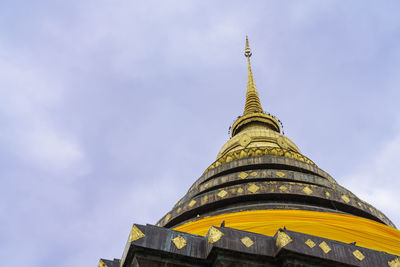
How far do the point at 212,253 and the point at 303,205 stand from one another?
7132mm

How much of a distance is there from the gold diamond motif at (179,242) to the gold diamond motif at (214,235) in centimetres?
42

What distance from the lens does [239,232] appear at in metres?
7.44

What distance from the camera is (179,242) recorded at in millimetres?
7277

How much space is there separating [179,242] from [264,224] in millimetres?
3350

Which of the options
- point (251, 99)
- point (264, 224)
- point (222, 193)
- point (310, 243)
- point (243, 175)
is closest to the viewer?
point (310, 243)

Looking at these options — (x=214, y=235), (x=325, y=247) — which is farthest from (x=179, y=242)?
(x=325, y=247)

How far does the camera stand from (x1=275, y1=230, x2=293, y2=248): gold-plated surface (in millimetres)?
7113

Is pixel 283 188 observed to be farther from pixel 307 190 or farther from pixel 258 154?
pixel 258 154

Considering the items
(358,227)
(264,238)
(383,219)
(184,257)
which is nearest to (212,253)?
(184,257)

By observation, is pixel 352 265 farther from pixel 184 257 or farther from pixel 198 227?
pixel 198 227

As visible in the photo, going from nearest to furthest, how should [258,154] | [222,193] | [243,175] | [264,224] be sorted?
[264,224]
[222,193]
[243,175]
[258,154]

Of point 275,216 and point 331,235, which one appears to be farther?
point 275,216

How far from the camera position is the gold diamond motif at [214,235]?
23.5 ft

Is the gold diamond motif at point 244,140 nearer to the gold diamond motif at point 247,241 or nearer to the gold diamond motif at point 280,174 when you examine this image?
the gold diamond motif at point 280,174
